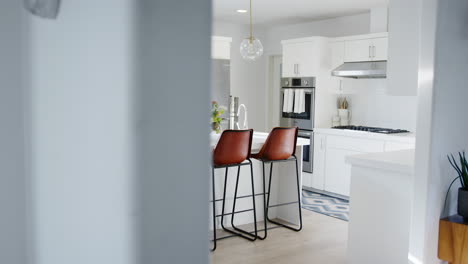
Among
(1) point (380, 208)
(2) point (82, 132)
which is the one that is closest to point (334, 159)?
(1) point (380, 208)

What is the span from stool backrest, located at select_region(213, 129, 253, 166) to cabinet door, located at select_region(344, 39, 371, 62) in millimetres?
2672

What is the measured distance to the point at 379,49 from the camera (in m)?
5.44

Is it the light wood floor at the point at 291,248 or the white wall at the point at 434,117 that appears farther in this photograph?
the light wood floor at the point at 291,248

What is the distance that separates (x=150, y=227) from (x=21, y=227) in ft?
1.02

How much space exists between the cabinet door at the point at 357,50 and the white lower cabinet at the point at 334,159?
1050mm

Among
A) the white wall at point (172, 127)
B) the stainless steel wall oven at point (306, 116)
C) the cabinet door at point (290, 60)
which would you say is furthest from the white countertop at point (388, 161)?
the cabinet door at point (290, 60)

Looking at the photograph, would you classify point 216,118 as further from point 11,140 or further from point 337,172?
point 11,140

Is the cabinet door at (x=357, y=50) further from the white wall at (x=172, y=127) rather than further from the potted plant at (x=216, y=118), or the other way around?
the white wall at (x=172, y=127)

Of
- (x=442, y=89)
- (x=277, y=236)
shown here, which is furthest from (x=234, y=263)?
(x=442, y=89)

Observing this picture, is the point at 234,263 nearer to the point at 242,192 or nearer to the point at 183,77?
the point at 242,192

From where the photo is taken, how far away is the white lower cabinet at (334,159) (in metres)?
5.42

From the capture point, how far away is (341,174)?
18.6ft

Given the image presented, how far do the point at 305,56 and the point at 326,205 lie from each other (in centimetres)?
212

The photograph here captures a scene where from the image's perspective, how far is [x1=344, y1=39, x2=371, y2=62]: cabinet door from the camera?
5582 mm
